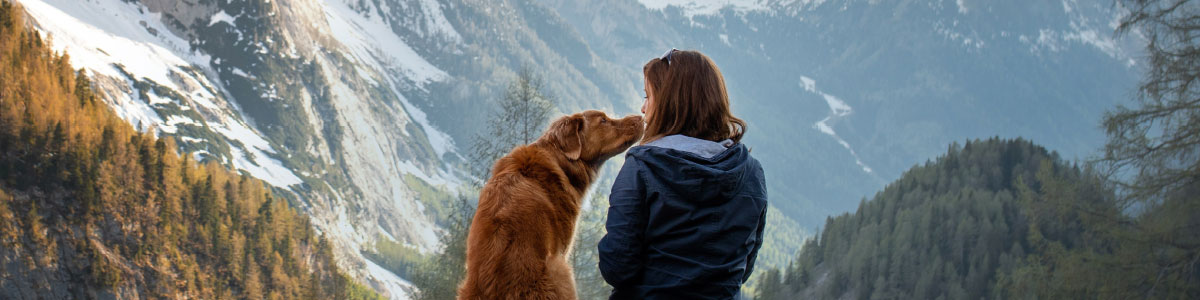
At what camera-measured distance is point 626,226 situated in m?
2.33

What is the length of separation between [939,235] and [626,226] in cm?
4613

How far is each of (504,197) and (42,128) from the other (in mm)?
35663

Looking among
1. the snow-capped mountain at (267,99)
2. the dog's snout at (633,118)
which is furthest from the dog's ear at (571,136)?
the snow-capped mountain at (267,99)

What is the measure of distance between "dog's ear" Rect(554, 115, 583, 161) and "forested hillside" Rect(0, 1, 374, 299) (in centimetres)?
2882

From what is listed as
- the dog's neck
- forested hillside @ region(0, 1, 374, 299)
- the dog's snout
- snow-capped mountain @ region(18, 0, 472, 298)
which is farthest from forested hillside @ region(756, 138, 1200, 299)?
snow-capped mountain @ region(18, 0, 472, 298)

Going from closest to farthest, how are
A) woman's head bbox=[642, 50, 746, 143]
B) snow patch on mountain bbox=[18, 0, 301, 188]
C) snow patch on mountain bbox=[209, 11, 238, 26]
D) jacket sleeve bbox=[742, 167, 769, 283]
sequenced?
1. jacket sleeve bbox=[742, 167, 769, 283]
2. woman's head bbox=[642, 50, 746, 143]
3. snow patch on mountain bbox=[18, 0, 301, 188]
4. snow patch on mountain bbox=[209, 11, 238, 26]

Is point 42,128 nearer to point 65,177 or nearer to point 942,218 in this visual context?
point 65,177

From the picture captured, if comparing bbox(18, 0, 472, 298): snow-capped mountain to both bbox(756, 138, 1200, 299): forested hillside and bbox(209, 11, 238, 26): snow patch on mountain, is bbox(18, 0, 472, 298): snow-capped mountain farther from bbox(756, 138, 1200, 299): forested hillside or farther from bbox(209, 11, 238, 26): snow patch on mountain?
bbox(756, 138, 1200, 299): forested hillside

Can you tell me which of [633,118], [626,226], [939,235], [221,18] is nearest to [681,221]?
[626,226]

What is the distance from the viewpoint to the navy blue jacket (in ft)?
7.48

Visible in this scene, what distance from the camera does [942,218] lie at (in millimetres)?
44375

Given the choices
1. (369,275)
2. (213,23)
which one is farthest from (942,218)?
(213,23)

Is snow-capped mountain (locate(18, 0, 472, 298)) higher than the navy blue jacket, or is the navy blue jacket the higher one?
the navy blue jacket

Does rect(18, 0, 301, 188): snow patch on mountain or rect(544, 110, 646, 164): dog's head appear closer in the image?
rect(544, 110, 646, 164): dog's head
